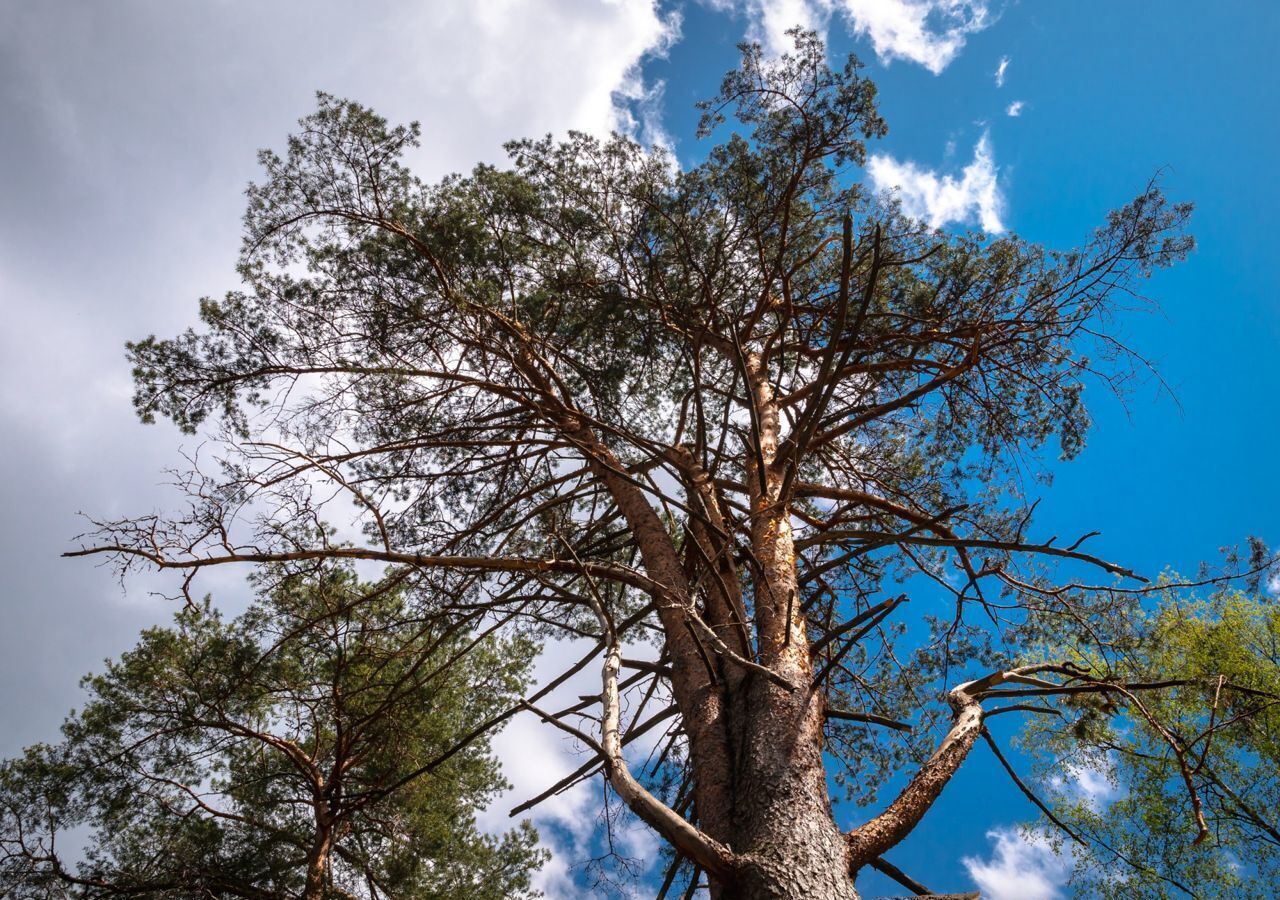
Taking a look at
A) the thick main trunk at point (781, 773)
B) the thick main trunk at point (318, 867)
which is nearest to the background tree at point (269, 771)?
the thick main trunk at point (318, 867)

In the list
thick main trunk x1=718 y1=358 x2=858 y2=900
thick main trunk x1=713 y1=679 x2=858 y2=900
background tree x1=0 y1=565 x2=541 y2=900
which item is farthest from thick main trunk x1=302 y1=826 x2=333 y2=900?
thick main trunk x1=713 y1=679 x2=858 y2=900

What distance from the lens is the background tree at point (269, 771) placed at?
6.40 m

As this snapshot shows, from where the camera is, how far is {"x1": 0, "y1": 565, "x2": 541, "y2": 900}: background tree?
21.0ft

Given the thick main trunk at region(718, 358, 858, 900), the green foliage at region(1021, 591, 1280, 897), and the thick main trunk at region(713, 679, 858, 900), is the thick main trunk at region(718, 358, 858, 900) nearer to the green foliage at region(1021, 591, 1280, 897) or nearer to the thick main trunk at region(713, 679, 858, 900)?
the thick main trunk at region(713, 679, 858, 900)

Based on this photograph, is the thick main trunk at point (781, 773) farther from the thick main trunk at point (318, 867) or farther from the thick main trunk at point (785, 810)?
the thick main trunk at point (318, 867)

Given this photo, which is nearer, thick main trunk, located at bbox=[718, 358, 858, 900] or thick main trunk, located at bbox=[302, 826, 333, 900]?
thick main trunk, located at bbox=[718, 358, 858, 900]

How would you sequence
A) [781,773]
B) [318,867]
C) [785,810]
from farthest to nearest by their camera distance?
[318,867] → [781,773] → [785,810]

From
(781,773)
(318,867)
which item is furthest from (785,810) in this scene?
(318,867)

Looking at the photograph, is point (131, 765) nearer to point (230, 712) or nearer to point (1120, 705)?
point (230, 712)

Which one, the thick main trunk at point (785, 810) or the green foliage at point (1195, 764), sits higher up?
the green foliage at point (1195, 764)

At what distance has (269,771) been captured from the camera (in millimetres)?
8117

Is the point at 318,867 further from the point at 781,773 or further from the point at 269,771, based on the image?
the point at 781,773

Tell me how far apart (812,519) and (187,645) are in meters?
6.63

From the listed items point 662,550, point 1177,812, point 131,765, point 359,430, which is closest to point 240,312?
point 359,430
